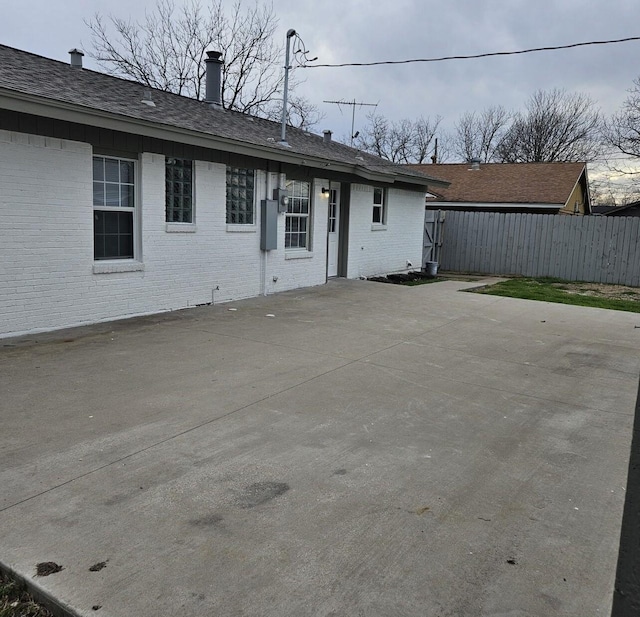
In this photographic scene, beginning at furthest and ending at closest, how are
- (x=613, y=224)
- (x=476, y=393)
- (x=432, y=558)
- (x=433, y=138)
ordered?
(x=433, y=138)
(x=613, y=224)
(x=476, y=393)
(x=432, y=558)

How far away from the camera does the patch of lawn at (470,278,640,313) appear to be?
12.4 metres

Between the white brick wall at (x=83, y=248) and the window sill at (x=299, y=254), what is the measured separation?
116 centimetres

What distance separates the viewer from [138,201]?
29.0 ft

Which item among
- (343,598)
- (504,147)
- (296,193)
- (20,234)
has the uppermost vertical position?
(504,147)

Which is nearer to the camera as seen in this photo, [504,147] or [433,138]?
[504,147]

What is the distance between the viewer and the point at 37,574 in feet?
8.53

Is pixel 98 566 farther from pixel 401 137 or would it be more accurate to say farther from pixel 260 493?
pixel 401 137

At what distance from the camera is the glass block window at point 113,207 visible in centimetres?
834

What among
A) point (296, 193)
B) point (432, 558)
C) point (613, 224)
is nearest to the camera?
point (432, 558)

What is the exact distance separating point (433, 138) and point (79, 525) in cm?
4746

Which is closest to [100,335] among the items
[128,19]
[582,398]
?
[582,398]

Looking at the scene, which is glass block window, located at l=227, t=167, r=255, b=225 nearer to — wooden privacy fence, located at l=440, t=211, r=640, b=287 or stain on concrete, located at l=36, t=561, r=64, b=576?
stain on concrete, located at l=36, t=561, r=64, b=576

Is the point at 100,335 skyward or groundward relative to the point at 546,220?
groundward

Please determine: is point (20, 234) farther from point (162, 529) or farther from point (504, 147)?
point (504, 147)
